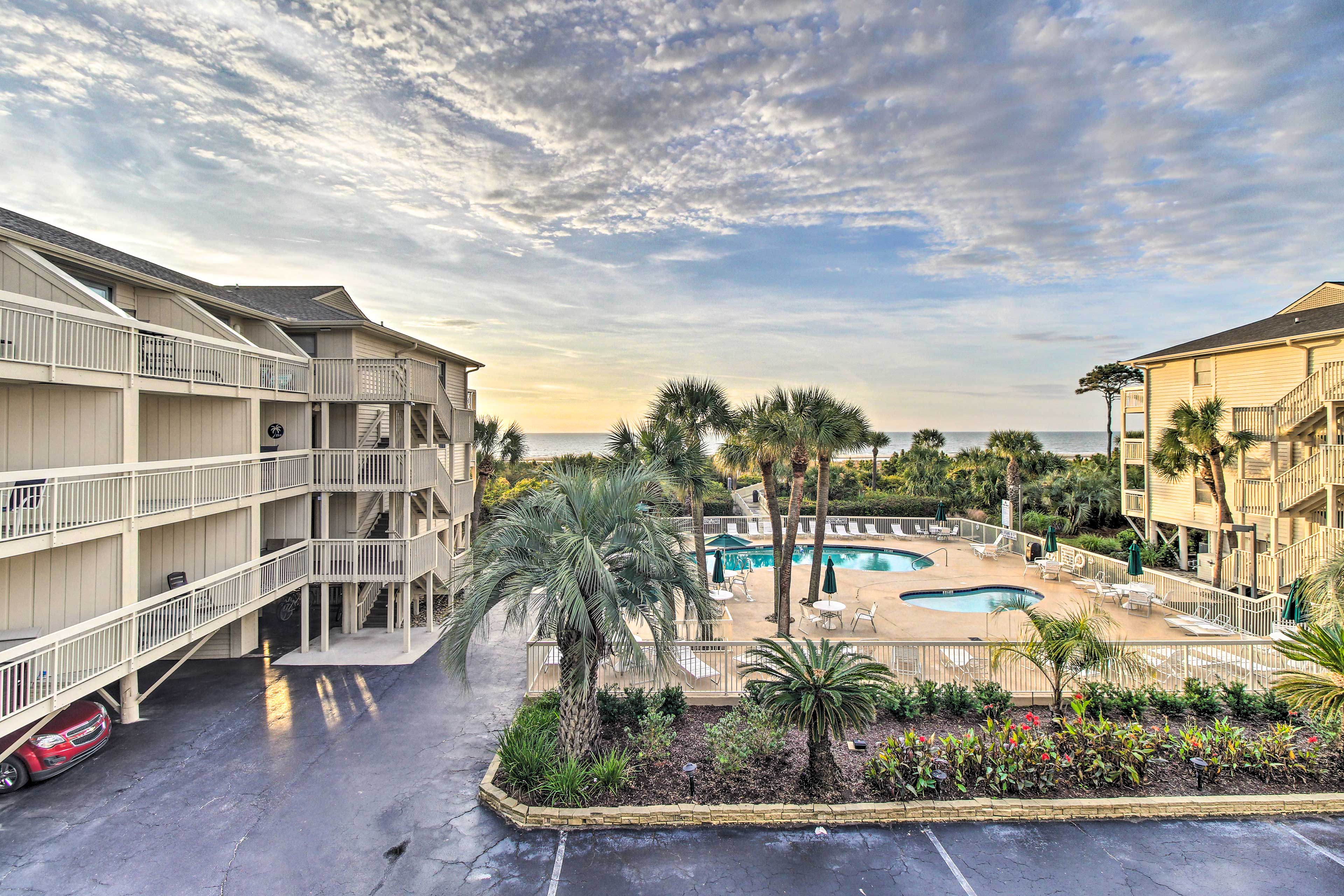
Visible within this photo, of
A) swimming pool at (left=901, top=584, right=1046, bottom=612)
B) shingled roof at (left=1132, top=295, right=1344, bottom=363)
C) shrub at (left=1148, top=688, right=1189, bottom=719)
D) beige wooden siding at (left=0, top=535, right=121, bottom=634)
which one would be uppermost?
shingled roof at (left=1132, top=295, right=1344, bottom=363)

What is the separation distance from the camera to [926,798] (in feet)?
22.2

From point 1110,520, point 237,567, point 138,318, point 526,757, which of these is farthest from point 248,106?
point 1110,520

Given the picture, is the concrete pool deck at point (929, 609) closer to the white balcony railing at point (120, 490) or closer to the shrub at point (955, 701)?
the shrub at point (955, 701)

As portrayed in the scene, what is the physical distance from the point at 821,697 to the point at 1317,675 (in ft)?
24.2

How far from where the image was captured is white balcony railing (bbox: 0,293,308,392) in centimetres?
681

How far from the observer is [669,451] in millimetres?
14367

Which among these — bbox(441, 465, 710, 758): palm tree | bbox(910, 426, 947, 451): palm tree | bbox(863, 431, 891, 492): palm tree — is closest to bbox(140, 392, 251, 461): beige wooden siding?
bbox(441, 465, 710, 758): palm tree

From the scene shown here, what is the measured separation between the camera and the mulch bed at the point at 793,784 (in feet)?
22.1

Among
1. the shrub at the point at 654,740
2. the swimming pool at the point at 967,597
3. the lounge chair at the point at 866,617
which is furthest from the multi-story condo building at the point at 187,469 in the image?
the swimming pool at the point at 967,597

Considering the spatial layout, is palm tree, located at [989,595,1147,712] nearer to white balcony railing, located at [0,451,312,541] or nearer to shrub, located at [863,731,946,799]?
shrub, located at [863,731,946,799]

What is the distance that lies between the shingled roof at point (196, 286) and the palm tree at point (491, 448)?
7509 millimetres

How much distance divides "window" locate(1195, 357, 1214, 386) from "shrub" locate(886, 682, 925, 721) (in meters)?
18.4

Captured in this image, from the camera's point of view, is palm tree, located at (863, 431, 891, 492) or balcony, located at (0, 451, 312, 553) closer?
balcony, located at (0, 451, 312, 553)

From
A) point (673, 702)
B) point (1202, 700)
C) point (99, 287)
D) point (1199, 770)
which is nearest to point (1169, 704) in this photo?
point (1202, 700)
